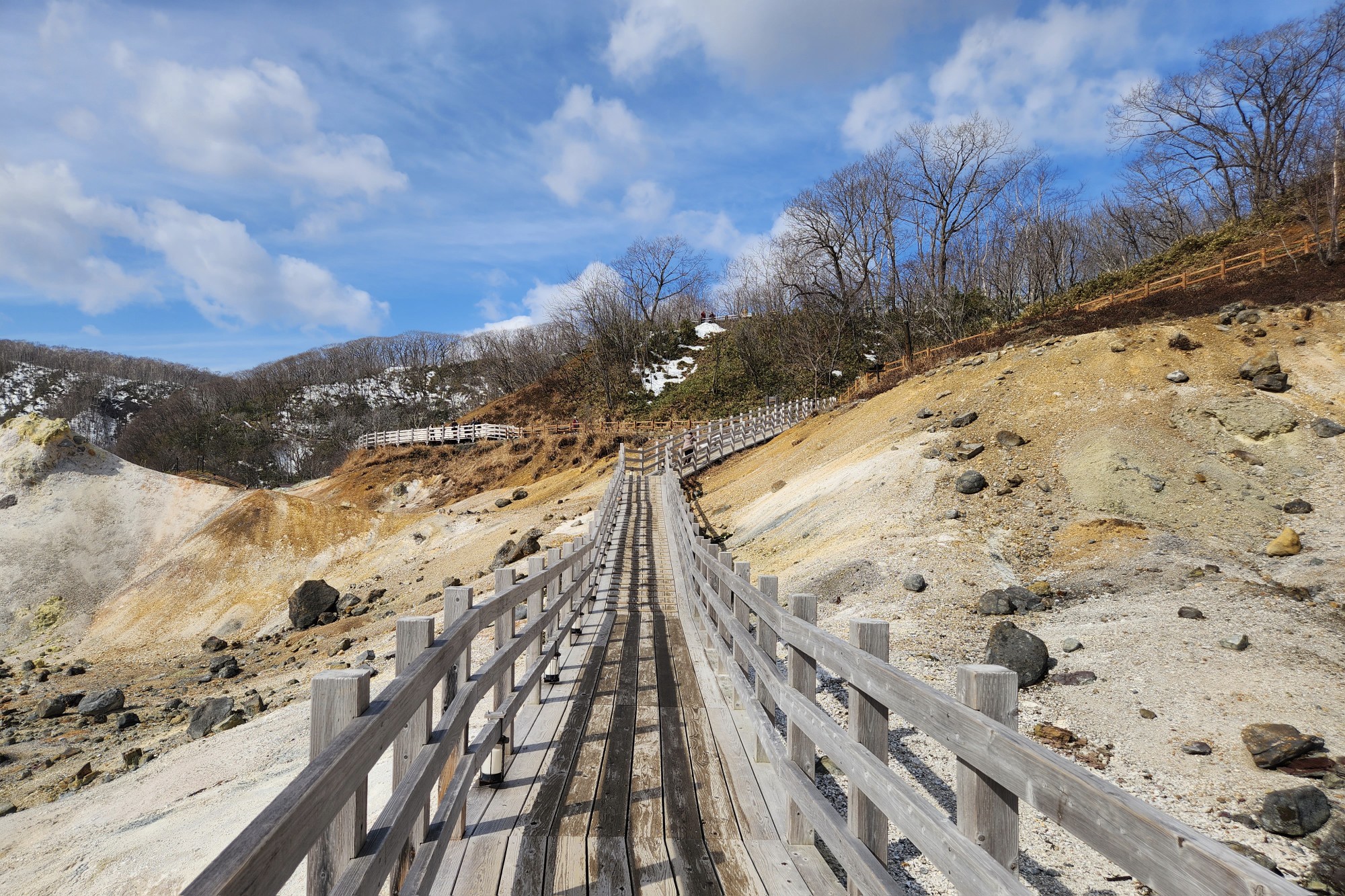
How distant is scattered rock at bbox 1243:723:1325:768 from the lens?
4.89m

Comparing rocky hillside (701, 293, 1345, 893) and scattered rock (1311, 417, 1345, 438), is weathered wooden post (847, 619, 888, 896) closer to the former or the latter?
rocky hillside (701, 293, 1345, 893)

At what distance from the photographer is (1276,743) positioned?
496 centimetres

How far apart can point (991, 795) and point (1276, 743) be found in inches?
197

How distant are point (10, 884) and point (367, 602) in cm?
1570

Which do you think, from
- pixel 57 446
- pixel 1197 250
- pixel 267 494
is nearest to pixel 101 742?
pixel 267 494

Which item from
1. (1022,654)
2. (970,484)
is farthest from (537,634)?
(970,484)

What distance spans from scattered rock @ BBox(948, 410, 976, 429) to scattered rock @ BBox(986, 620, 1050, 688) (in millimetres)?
10173

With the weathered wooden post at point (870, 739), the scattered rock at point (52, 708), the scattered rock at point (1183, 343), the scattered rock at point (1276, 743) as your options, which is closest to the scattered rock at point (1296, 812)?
the scattered rock at point (1276, 743)

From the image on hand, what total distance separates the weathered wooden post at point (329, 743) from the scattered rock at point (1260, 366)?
60.6ft

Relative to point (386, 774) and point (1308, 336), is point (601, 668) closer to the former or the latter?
→ point (386, 774)

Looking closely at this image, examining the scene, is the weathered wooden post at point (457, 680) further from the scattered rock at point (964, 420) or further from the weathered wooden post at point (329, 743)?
the scattered rock at point (964, 420)

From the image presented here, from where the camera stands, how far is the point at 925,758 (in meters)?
5.20

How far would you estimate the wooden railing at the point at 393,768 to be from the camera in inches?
56.2

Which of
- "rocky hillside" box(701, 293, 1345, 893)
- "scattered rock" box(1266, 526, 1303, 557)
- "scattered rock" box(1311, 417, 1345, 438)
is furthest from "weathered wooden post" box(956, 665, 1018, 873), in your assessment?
"scattered rock" box(1311, 417, 1345, 438)
